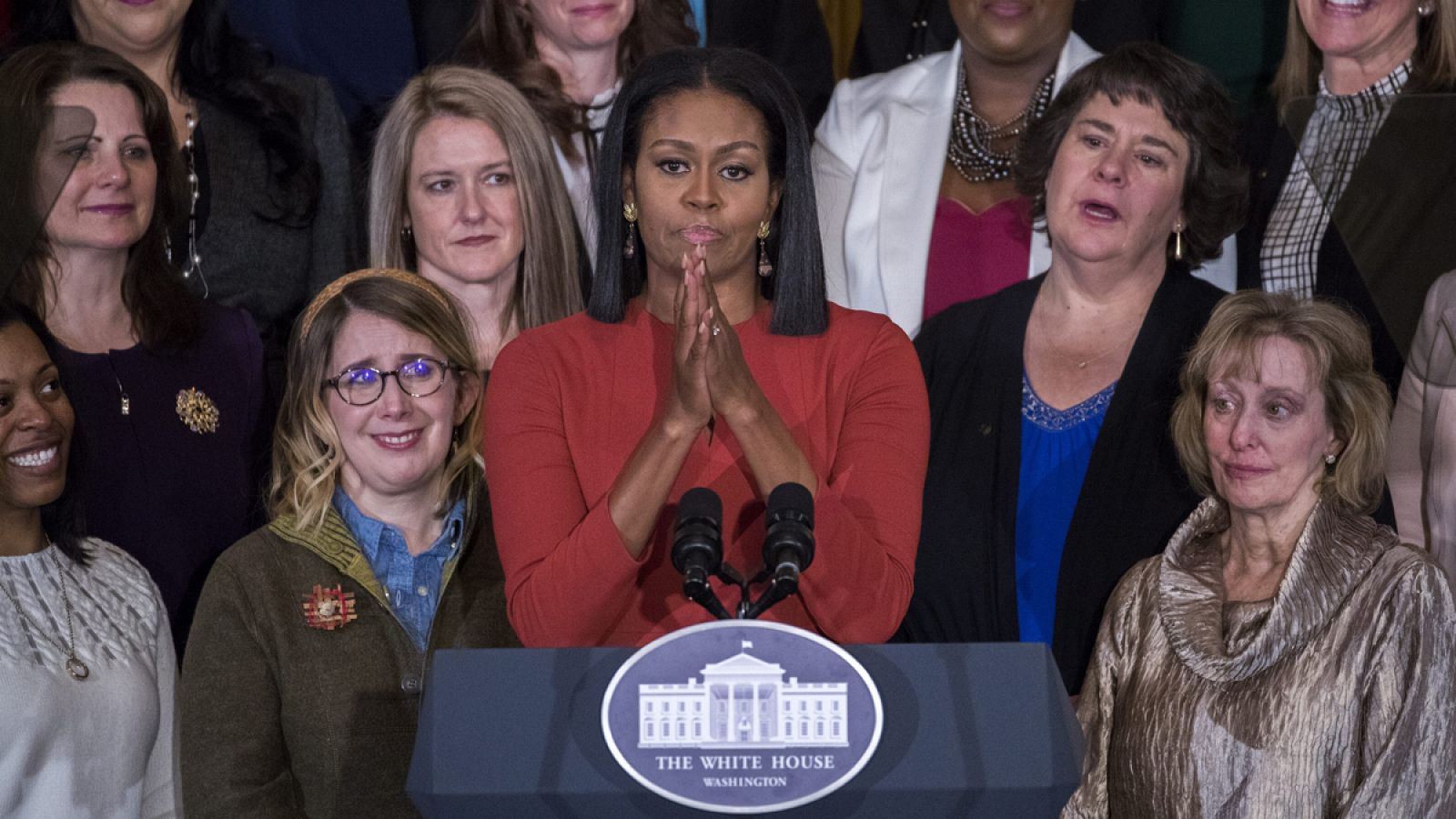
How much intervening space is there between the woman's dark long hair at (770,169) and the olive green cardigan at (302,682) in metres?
0.65

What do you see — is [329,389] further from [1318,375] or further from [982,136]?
[1318,375]

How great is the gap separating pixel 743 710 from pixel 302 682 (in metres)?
1.25

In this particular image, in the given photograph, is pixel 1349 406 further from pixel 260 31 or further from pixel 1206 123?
pixel 260 31

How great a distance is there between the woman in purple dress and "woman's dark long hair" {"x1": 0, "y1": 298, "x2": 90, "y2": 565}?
45 mm

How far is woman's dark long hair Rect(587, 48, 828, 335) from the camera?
248 centimetres

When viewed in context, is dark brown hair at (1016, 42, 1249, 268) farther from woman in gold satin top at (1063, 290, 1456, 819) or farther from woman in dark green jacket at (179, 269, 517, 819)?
woman in dark green jacket at (179, 269, 517, 819)

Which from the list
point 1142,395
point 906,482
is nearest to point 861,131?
point 1142,395

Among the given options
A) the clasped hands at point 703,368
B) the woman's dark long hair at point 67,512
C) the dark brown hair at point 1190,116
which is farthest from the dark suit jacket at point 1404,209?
the woman's dark long hair at point 67,512

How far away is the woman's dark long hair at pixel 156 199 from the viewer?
3.39 m

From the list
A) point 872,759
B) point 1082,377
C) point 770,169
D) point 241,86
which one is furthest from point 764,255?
point 241,86

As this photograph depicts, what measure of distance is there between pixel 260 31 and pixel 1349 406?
91.5 inches

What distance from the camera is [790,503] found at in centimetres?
182

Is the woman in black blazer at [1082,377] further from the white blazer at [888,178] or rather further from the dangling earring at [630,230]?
the dangling earring at [630,230]

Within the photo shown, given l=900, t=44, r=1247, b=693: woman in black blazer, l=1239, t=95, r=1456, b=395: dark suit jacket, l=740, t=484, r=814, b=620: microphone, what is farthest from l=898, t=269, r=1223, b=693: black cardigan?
l=740, t=484, r=814, b=620: microphone
